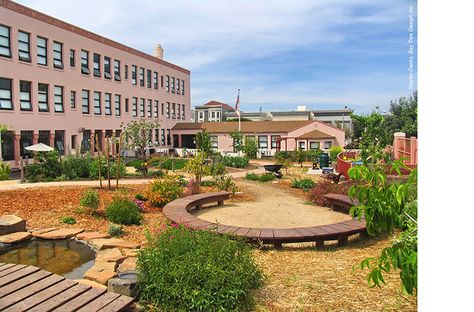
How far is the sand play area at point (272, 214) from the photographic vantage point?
9.73 m

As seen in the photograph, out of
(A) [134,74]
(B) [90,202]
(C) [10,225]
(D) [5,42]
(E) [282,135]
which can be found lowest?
(C) [10,225]

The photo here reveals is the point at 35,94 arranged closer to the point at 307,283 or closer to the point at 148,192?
the point at 148,192

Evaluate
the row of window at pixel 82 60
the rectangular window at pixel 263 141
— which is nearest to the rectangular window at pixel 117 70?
the row of window at pixel 82 60

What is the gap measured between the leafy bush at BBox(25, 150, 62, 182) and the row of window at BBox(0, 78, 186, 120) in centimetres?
975

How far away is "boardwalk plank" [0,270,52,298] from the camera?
13.9 ft

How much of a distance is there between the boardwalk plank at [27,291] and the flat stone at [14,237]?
312 centimetres

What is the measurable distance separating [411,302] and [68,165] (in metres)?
16.6

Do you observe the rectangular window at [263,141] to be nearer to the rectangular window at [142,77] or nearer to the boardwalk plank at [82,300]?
the rectangular window at [142,77]

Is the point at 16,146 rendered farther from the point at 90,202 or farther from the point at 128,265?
the point at 128,265

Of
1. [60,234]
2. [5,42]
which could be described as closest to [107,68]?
[5,42]

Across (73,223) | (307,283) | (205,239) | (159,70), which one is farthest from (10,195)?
(159,70)

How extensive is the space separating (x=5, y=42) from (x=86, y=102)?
900 cm

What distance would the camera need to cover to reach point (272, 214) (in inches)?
425
